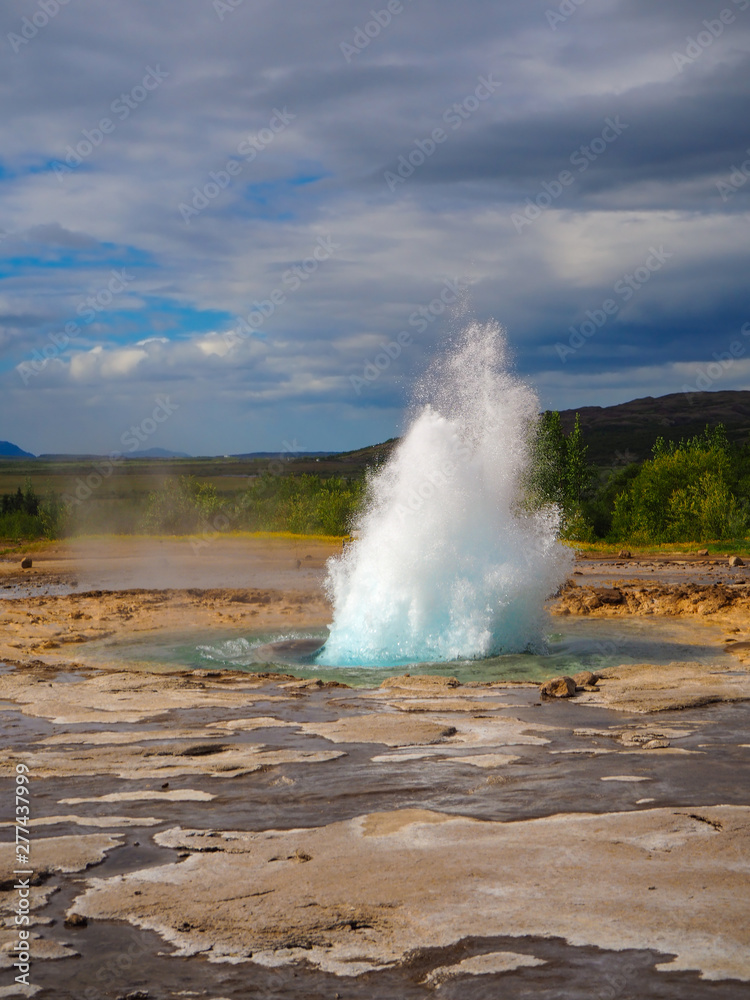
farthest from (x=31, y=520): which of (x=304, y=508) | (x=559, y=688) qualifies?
(x=559, y=688)

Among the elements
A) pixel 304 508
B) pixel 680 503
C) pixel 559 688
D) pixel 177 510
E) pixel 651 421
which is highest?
pixel 651 421

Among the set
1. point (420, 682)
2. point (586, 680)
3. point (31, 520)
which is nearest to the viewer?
point (586, 680)

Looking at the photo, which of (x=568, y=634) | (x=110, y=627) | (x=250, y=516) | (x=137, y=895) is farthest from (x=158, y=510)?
(x=137, y=895)

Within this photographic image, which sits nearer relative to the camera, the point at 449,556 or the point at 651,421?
the point at 449,556

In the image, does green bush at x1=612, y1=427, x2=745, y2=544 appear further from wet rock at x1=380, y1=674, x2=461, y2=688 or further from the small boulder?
the small boulder

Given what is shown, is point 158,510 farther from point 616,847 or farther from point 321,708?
point 616,847

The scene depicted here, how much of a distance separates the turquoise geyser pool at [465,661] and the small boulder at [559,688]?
4.37 ft

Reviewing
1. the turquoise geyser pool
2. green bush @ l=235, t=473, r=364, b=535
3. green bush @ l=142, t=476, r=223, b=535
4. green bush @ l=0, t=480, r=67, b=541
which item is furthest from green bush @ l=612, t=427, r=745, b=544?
green bush @ l=0, t=480, r=67, b=541

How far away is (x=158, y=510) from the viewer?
171ft

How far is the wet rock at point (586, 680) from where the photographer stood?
11.1 meters

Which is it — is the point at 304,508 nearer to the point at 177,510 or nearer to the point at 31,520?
the point at 177,510

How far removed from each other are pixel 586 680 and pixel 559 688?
68 cm

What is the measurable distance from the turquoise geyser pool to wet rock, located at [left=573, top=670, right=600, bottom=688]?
0.92 meters

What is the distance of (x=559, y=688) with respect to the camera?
10.7 m
